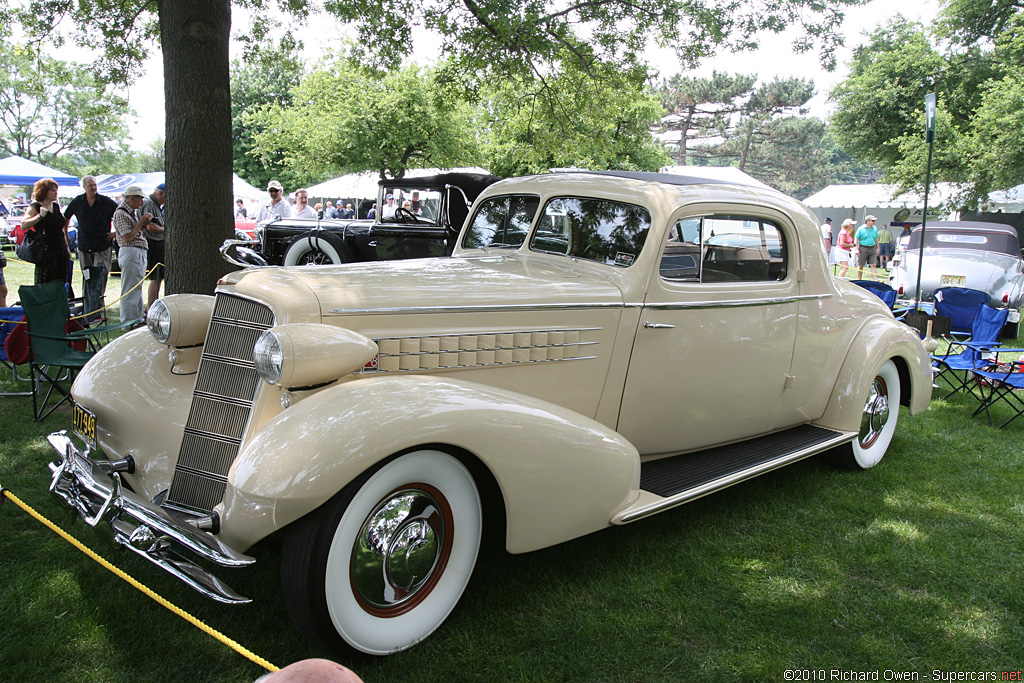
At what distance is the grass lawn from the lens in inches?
93.7

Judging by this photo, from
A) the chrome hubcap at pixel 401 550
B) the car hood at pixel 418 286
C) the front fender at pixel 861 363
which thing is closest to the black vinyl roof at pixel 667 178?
the car hood at pixel 418 286

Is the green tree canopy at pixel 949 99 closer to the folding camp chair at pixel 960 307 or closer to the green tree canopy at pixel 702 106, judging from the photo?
the folding camp chair at pixel 960 307

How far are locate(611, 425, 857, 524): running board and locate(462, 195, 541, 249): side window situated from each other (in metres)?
1.50

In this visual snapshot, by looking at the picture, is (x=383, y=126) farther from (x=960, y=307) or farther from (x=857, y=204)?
(x=857, y=204)

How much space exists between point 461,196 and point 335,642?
26.8 ft

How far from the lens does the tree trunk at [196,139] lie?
4.70 meters

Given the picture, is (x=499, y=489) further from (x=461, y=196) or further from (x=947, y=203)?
(x=947, y=203)

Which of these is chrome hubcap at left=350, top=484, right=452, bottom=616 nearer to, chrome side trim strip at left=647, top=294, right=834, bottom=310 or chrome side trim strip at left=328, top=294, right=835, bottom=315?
chrome side trim strip at left=328, top=294, right=835, bottom=315

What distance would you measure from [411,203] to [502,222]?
657 cm

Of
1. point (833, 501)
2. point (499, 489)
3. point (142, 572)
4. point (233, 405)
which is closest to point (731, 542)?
point (833, 501)

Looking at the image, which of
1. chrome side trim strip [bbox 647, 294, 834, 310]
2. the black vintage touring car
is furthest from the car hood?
the black vintage touring car

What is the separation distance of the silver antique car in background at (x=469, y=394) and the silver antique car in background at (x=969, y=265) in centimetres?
722

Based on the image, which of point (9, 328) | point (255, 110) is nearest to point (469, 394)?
point (9, 328)

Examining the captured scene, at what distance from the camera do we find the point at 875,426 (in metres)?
4.60
